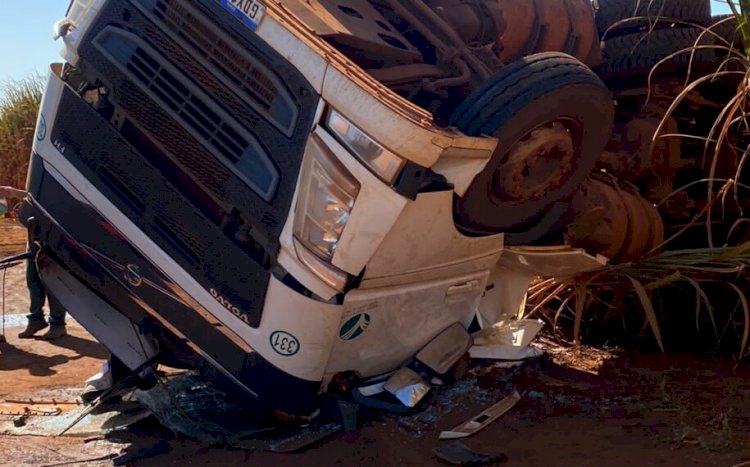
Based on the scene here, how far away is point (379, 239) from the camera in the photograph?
130 inches

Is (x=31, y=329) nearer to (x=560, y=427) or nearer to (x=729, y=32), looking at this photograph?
(x=560, y=427)

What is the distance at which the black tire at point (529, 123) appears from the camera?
11.1 feet

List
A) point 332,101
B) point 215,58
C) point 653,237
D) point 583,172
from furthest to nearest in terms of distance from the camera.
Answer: point 653,237 < point 583,172 < point 215,58 < point 332,101

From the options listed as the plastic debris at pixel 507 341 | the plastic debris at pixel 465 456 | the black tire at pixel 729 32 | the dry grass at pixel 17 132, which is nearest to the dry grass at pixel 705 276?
the black tire at pixel 729 32

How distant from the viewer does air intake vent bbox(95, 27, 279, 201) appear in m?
3.41

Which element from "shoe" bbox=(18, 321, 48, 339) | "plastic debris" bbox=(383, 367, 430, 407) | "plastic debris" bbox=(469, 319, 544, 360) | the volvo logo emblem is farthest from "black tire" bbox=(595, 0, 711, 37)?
"shoe" bbox=(18, 321, 48, 339)

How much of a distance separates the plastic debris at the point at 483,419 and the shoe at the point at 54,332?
152 inches

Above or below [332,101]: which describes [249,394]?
below

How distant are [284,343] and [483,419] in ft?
2.96

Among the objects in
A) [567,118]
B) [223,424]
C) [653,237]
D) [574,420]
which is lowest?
[223,424]

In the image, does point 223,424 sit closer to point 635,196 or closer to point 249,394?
point 249,394

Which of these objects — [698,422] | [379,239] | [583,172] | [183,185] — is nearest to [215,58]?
[183,185]

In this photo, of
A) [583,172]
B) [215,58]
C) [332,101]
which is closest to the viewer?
[332,101]

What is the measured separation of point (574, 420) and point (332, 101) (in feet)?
5.38
